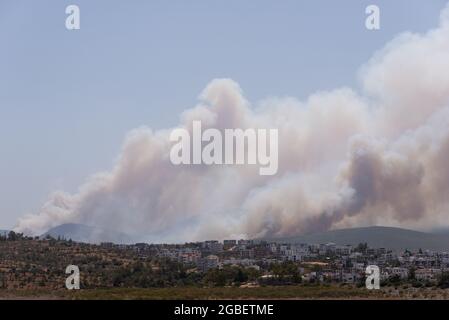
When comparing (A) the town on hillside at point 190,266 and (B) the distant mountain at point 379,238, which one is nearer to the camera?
(A) the town on hillside at point 190,266

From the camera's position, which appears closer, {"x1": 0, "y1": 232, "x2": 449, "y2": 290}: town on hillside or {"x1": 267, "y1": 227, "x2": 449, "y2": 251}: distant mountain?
{"x1": 0, "y1": 232, "x2": 449, "y2": 290}: town on hillside

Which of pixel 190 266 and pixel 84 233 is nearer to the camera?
pixel 190 266

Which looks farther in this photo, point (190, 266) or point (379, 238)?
point (379, 238)

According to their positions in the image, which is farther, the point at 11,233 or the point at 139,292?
the point at 11,233

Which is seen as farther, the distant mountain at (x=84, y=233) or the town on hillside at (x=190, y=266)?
the distant mountain at (x=84, y=233)

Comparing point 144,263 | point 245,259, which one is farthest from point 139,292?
point 245,259

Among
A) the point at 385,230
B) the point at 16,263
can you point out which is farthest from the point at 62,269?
the point at 385,230

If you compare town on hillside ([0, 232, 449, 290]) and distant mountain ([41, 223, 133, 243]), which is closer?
town on hillside ([0, 232, 449, 290])
